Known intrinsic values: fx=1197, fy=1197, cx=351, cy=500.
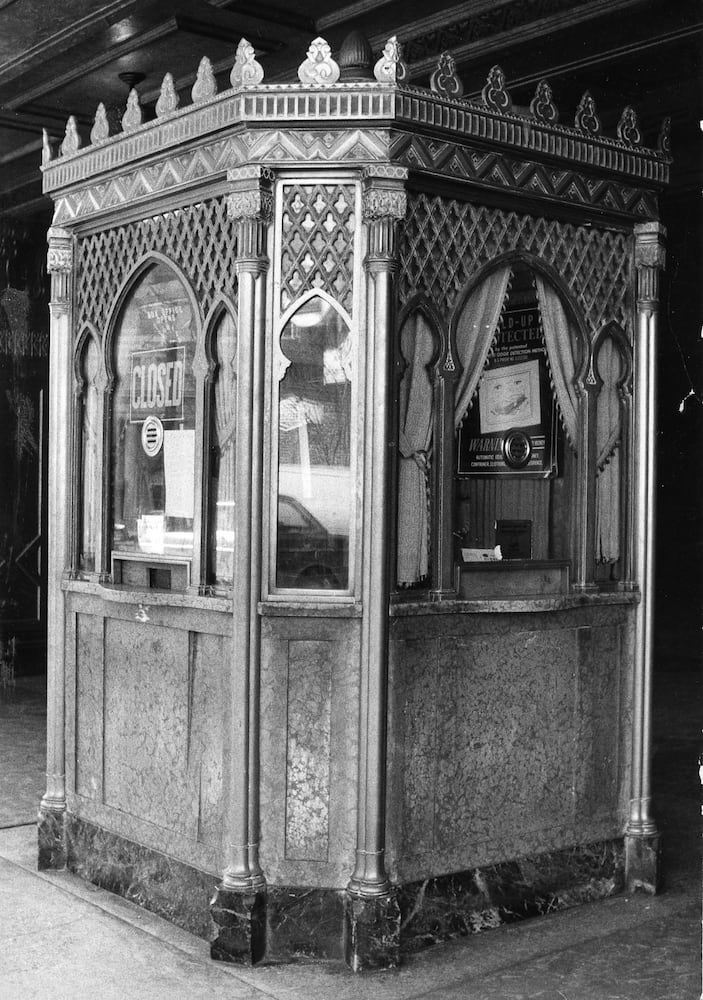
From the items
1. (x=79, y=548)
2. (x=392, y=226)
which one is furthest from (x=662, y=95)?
(x=79, y=548)

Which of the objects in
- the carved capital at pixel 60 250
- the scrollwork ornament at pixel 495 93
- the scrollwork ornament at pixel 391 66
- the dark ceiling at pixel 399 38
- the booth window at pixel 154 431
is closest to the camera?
the scrollwork ornament at pixel 391 66

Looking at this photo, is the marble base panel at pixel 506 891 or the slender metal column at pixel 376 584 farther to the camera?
the marble base panel at pixel 506 891

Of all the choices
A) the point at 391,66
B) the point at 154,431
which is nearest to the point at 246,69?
the point at 391,66

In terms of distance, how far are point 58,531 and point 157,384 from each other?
0.91m

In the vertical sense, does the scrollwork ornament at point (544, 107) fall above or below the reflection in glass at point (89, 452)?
above

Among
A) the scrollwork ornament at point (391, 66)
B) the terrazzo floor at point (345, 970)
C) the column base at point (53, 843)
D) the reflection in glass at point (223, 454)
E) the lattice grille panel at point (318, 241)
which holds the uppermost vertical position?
the scrollwork ornament at point (391, 66)

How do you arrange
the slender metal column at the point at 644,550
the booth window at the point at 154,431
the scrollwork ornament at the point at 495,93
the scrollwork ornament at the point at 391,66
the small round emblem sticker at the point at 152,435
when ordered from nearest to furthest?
1. the scrollwork ornament at the point at 391,66
2. the scrollwork ornament at the point at 495,93
3. the booth window at the point at 154,431
4. the small round emblem sticker at the point at 152,435
5. the slender metal column at the point at 644,550

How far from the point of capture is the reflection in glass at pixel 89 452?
17.7 ft

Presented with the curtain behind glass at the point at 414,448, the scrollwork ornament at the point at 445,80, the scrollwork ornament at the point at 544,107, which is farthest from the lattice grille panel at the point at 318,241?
the scrollwork ornament at the point at 544,107

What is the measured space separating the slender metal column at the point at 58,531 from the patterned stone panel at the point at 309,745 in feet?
4.92

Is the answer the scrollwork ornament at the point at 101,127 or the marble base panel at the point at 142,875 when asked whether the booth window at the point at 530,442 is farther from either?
the scrollwork ornament at the point at 101,127

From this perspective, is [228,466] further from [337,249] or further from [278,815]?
[278,815]

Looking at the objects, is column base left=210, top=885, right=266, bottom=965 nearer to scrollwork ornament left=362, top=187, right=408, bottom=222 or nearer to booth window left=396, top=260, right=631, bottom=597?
booth window left=396, top=260, right=631, bottom=597

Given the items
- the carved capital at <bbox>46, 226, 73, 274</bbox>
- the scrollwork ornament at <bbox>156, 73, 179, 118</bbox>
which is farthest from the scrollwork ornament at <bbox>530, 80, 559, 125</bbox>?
the carved capital at <bbox>46, 226, 73, 274</bbox>
